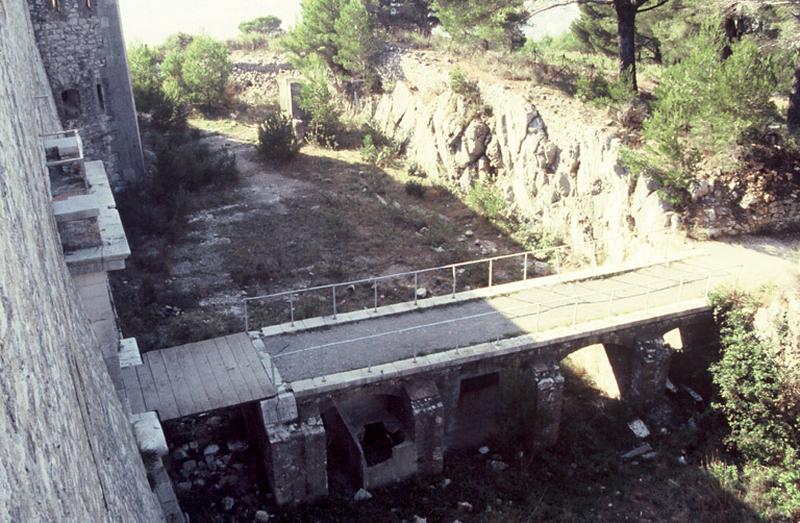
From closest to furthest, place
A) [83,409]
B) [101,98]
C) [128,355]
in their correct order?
[83,409], [128,355], [101,98]

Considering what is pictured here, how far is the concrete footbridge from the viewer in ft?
31.2

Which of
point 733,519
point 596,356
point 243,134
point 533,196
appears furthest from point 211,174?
point 733,519

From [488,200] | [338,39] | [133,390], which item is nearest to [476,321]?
[133,390]

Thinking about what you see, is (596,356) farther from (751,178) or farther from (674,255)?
(751,178)

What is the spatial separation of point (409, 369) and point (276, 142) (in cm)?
1408

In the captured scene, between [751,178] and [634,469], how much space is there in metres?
7.12

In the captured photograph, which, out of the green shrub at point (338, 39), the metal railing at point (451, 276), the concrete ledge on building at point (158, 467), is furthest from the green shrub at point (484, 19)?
the concrete ledge on building at point (158, 467)

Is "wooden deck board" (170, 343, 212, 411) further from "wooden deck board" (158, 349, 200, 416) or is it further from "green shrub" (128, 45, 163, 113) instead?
"green shrub" (128, 45, 163, 113)

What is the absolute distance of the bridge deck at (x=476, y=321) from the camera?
412 inches

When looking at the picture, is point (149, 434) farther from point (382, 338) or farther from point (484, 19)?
point (484, 19)

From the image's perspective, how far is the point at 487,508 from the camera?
31.8 ft

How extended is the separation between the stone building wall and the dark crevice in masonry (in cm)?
1

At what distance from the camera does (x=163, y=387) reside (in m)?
9.55

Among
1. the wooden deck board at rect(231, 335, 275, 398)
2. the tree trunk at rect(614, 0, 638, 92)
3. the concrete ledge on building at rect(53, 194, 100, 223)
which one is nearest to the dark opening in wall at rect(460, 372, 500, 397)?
the wooden deck board at rect(231, 335, 275, 398)
